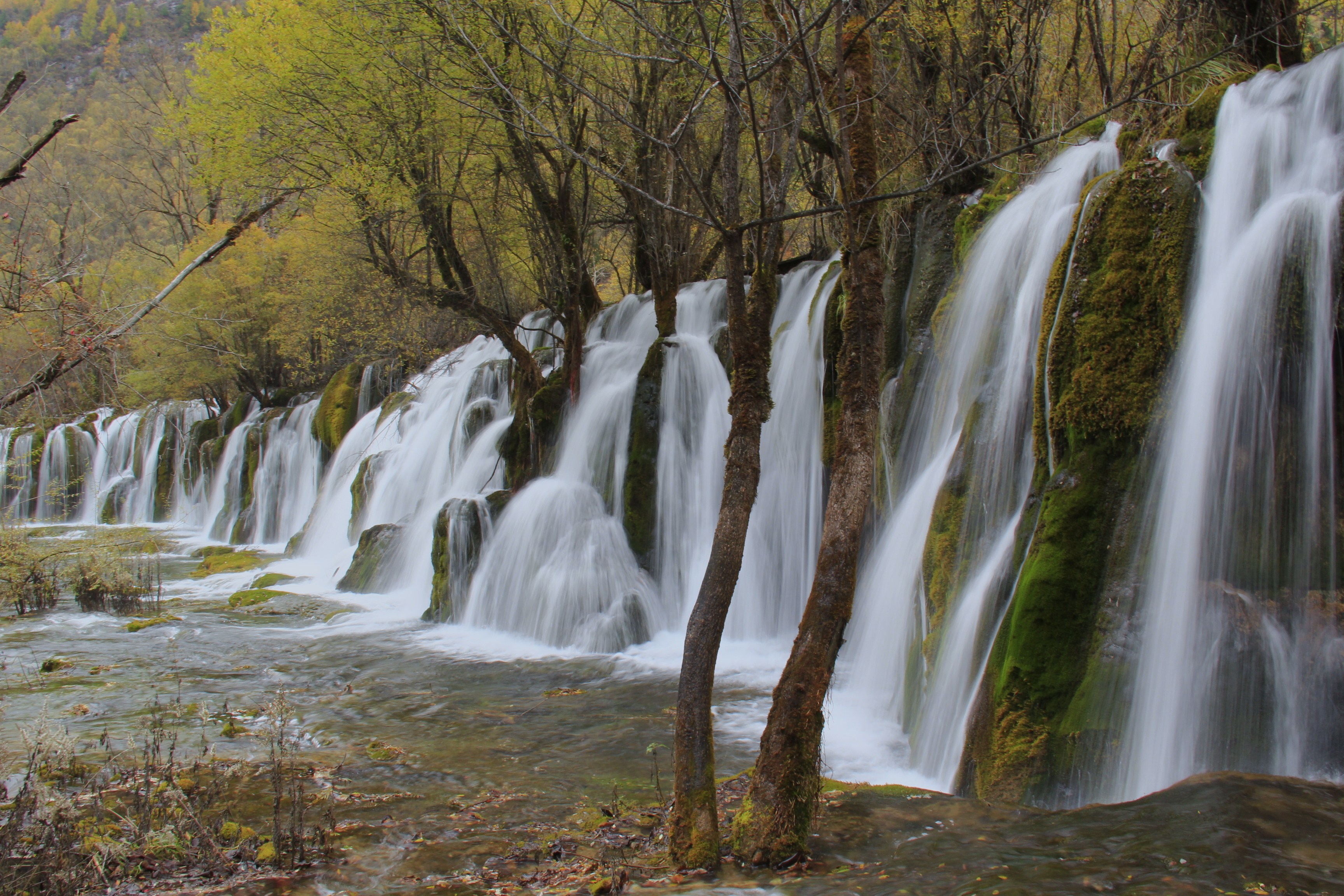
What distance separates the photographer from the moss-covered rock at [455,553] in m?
12.4

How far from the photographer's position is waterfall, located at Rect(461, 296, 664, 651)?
35.8 ft

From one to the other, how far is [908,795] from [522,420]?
404 inches

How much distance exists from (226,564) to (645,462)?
11.6 meters

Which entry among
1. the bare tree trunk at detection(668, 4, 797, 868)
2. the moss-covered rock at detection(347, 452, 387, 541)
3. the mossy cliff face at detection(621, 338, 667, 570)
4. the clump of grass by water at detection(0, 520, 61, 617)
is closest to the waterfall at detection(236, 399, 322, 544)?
the moss-covered rock at detection(347, 452, 387, 541)

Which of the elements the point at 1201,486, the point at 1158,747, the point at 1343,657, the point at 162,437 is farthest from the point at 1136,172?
the point at 162,437

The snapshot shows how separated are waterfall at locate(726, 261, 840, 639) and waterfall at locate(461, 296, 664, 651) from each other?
3.35ft

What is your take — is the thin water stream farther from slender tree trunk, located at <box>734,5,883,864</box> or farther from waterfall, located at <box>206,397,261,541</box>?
waterfall, located at <box>206,397,261,541</box>

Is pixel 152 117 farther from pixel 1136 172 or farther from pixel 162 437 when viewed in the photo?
pixel 1136 172

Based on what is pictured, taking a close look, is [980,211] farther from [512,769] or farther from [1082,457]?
[512,769]

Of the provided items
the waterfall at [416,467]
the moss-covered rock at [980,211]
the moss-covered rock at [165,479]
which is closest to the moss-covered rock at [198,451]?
the moss-covered rock at [165,479]

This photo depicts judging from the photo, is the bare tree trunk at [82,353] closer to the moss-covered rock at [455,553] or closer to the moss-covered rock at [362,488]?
the moss-covered rock at [455,553]

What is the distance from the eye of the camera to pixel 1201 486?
195 inches

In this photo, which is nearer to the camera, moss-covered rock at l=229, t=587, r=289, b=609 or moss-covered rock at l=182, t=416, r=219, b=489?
moss-covered rock at l=229, t=587, r=289, b=609

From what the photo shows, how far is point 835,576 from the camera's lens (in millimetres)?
4332
